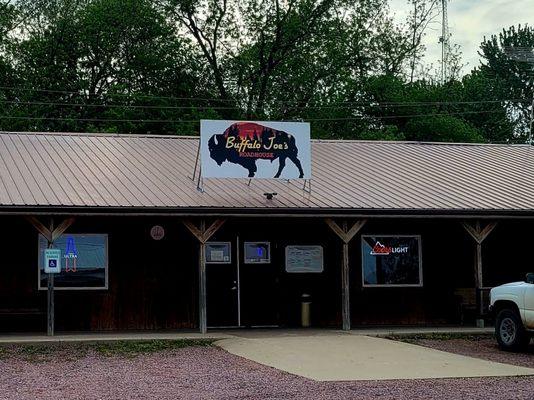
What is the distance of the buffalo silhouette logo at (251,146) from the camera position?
20.5 metres

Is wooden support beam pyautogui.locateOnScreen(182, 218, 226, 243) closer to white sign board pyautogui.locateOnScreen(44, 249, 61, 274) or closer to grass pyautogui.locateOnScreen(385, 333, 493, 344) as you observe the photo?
white sign board pyautogui.locateOnScreen(44, 249, 61, 274)

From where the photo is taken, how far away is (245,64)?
148 ft

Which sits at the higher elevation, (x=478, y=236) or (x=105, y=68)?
(x=105, y=68)

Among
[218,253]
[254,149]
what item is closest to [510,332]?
[254,149]

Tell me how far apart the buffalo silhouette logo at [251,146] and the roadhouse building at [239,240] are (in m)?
0.79

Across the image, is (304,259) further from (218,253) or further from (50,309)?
(50,309)

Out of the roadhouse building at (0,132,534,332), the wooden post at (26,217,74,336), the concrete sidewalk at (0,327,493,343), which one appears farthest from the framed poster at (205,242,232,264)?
the wooden post at (26,217,74,336)

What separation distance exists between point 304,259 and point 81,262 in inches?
207

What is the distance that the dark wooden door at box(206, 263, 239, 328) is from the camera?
21609mm

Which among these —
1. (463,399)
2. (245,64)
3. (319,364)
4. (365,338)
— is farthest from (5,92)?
(463,399)

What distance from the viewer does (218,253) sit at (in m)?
21.7

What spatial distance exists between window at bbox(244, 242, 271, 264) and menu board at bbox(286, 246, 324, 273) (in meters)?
0.54

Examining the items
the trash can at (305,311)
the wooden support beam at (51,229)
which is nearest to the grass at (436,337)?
the trash can at (305,311)

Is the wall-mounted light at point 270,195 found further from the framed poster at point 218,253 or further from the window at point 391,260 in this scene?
the window at point 391,260
